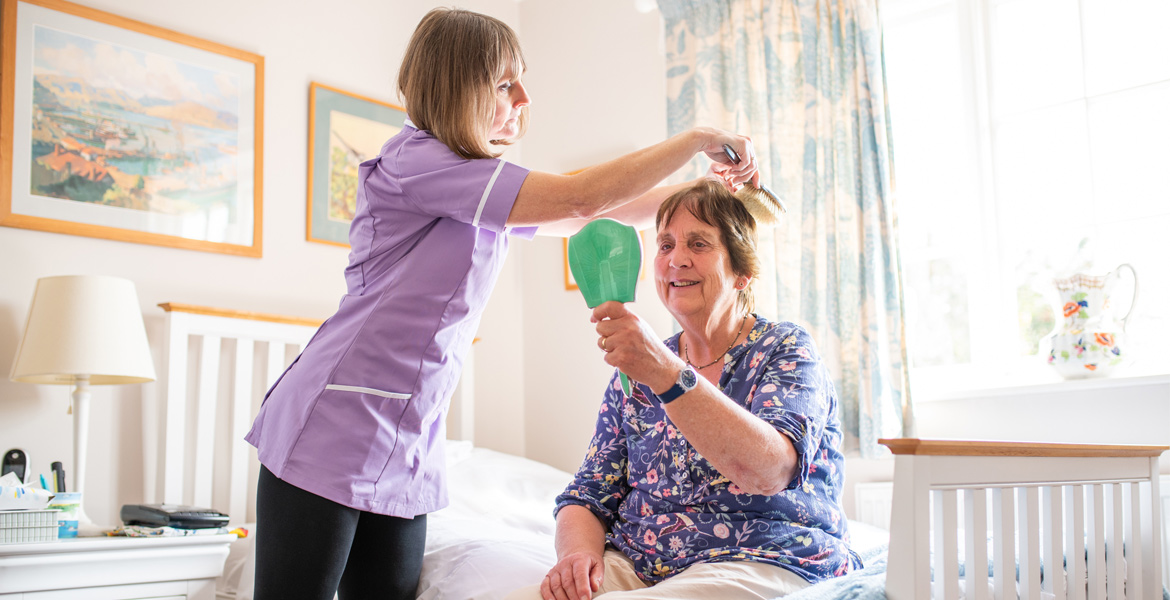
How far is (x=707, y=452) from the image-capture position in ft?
3.59

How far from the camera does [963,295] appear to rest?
288 cm

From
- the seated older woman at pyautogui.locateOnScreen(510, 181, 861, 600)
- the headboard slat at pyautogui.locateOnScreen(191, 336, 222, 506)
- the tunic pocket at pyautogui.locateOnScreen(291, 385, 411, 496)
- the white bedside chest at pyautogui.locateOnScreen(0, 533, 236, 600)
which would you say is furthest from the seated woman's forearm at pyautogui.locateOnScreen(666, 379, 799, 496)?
the headboard slat at pyautogui.locateOnScreen(191, 336, 222, 506)

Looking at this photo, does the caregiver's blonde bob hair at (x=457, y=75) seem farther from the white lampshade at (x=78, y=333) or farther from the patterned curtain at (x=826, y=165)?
the patterned curtain at (x=826, y=165)

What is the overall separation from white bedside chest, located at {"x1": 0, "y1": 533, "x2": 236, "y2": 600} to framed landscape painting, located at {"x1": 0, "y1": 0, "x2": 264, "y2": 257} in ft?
3.80

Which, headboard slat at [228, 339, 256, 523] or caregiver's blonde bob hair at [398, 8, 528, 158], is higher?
caregiver's blonde bob hair at [398, 8, 528, 158]

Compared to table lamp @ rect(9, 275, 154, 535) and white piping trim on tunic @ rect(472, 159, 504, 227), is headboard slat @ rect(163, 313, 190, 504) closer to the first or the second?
table lamp @ rect(9, 275, 154, 535)

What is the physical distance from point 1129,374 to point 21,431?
3.31m

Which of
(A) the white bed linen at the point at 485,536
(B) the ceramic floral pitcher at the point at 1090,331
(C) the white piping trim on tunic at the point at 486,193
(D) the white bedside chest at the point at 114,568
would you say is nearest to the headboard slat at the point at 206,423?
(A) the white bed linen at the point at 485,536

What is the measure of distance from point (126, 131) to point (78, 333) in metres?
0.82

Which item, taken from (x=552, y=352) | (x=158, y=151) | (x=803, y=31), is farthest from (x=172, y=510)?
(x=803, y=31)

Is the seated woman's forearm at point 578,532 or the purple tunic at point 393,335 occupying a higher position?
the purple tunic at point 393,335

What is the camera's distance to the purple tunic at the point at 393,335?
1.16 m

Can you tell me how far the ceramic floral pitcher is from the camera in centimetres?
239

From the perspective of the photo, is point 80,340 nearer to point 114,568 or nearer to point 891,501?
point 114,568
